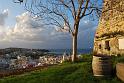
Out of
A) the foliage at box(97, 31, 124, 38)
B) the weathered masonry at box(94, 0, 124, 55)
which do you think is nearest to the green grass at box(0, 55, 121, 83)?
the weathered masonry at box(94, 0, 124, 55)

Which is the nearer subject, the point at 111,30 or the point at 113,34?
the point at 113,34

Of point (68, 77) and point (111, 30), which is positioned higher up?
point (111, 30)

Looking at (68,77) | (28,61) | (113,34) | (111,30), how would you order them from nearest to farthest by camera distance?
(68,77) < (113,34) < (111,30) < (28,61)

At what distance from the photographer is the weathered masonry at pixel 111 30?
25.9 meters

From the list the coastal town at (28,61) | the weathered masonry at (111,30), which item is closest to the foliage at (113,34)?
the weathered masonry at (111,30)

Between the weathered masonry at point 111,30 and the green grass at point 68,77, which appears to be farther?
the weathered masonry at point 111,30

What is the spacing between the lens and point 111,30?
27094 millimetres

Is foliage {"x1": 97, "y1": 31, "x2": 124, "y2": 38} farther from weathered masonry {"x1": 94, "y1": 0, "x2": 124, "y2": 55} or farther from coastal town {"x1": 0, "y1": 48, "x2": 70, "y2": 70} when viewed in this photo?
coastal town {"x1": 0, "y1": 48, "x2": 70, "y2": 70}

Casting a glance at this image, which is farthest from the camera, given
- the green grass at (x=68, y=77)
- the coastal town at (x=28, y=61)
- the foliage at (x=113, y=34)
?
the coastal town at (x=28, y=61)

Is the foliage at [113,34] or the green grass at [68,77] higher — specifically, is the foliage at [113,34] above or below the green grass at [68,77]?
above

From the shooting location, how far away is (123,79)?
15.7 m

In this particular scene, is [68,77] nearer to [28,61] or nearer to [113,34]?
[113,34]

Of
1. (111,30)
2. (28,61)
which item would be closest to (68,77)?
(111,30)

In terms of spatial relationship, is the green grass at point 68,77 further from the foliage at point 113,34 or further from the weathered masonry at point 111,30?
the foliage at point 113,34
